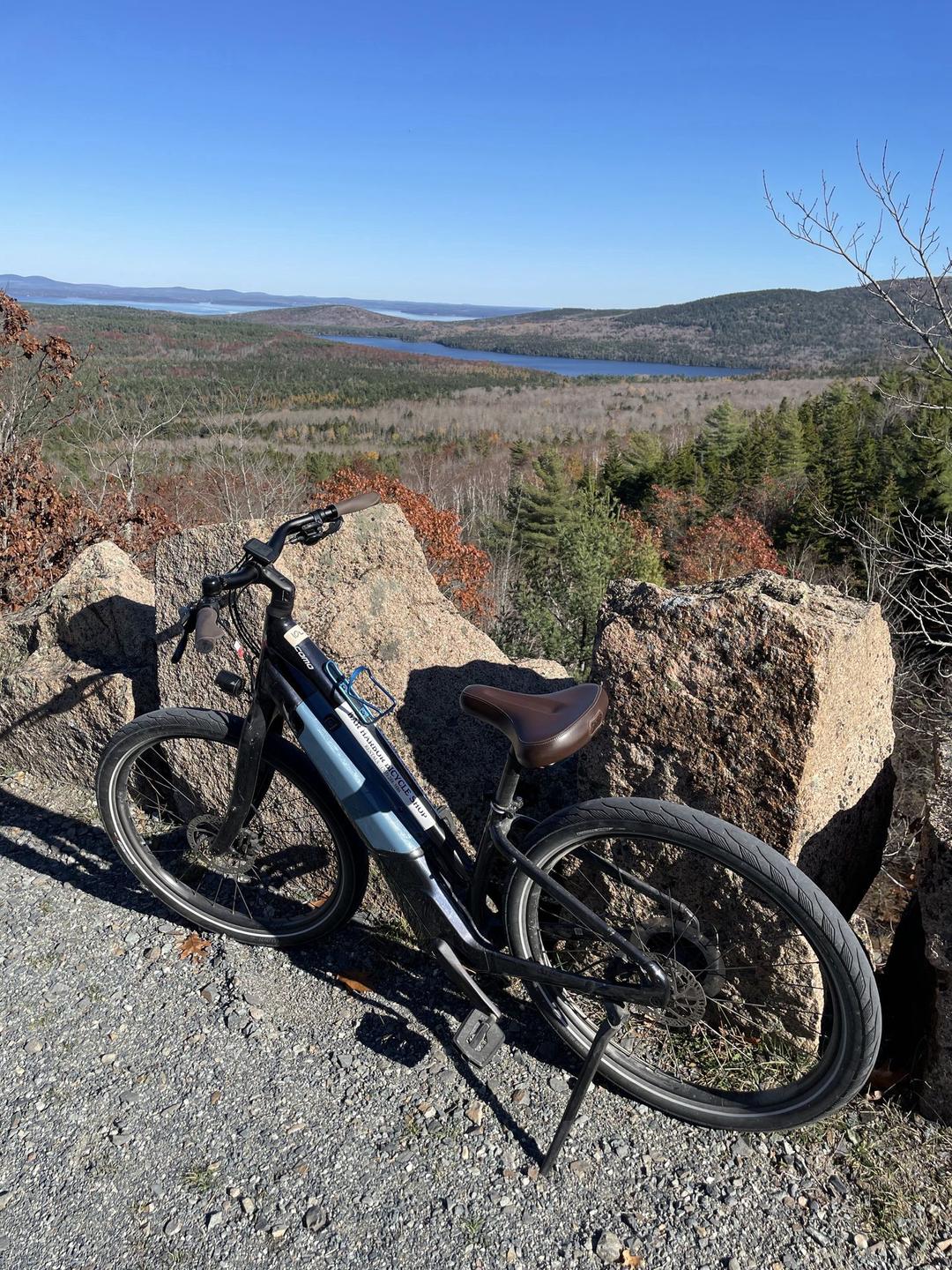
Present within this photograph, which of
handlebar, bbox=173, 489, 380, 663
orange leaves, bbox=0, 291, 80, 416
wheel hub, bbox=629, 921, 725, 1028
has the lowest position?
wheel hub, bbox=629, 921, 725, 1028

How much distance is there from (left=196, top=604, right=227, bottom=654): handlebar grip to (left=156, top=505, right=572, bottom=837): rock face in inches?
29.9

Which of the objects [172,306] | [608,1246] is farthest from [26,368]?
[172,306]

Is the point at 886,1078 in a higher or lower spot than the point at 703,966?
lower

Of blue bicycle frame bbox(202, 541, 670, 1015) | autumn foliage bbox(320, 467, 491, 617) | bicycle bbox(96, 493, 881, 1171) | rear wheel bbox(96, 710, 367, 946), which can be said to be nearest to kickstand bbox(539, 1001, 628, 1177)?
bicycle bbox(96, 493, 881, 1171)

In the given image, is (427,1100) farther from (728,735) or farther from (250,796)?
(728,735)

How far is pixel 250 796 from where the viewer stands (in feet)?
10.3

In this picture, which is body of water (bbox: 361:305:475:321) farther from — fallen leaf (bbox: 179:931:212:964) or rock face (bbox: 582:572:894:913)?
rock face (bbox: 582:572:894:913)

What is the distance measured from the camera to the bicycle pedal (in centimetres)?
268

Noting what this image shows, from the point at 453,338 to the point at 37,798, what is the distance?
505 feet

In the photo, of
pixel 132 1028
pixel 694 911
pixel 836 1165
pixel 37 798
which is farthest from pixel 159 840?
pixel 836 1165

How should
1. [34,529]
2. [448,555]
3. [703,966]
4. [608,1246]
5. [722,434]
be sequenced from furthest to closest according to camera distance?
1. [722,434]
2. [448,555]
3. [34,529]
4. [703,966]
5. [608,1246]

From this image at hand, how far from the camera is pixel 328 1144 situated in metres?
2.52

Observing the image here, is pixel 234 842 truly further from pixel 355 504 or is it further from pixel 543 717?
pixel 543 717

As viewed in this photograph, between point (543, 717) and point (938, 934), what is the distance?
4.29 ft
